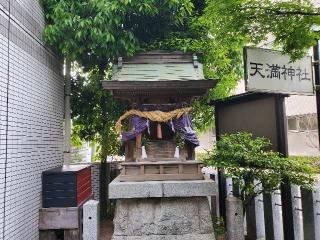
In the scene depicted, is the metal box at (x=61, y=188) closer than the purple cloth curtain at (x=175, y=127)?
Yes

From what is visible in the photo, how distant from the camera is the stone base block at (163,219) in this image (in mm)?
8016

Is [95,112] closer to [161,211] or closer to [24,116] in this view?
[24,116]

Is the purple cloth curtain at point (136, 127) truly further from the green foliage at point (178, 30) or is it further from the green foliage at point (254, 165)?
the green foliage at point (178, 30)

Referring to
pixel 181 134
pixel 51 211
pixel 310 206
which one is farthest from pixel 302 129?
pixel 51 211

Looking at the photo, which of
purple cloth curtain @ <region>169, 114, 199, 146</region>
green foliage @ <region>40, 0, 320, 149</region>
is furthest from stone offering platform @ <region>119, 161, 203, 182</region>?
green foliage @ <region>40, 0, 320, 149</region>

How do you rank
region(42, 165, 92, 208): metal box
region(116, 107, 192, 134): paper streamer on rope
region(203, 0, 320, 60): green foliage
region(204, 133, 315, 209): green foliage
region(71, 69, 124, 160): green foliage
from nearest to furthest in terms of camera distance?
region(203, 0, 320, 60): green foliage → region(204, 133, 315, 209): green foliage → region(42, 165, 92, 208): metal box → region(116, 107, 192, 134): paper streamer on rope → region(71, 69, 124, 160): green foliage

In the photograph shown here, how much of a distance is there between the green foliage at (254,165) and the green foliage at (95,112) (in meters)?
5.62

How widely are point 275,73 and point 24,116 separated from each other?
6.26 metres

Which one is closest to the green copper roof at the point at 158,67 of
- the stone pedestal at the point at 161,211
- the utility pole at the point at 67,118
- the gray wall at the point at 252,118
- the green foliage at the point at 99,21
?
the green foliage at the point at 99,21

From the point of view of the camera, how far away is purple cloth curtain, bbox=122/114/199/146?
30.1 ft

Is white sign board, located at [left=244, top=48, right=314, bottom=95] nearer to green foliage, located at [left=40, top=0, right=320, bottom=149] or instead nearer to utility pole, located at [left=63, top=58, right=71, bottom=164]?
green foliage, located at [left=40, top=0, right=320, bottom=149]

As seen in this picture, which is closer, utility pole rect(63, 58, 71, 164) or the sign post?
the sign post

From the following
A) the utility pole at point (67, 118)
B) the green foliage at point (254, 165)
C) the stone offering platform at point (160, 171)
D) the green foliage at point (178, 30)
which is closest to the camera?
the green foliage at point (178, 30)

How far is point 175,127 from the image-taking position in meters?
9.37
